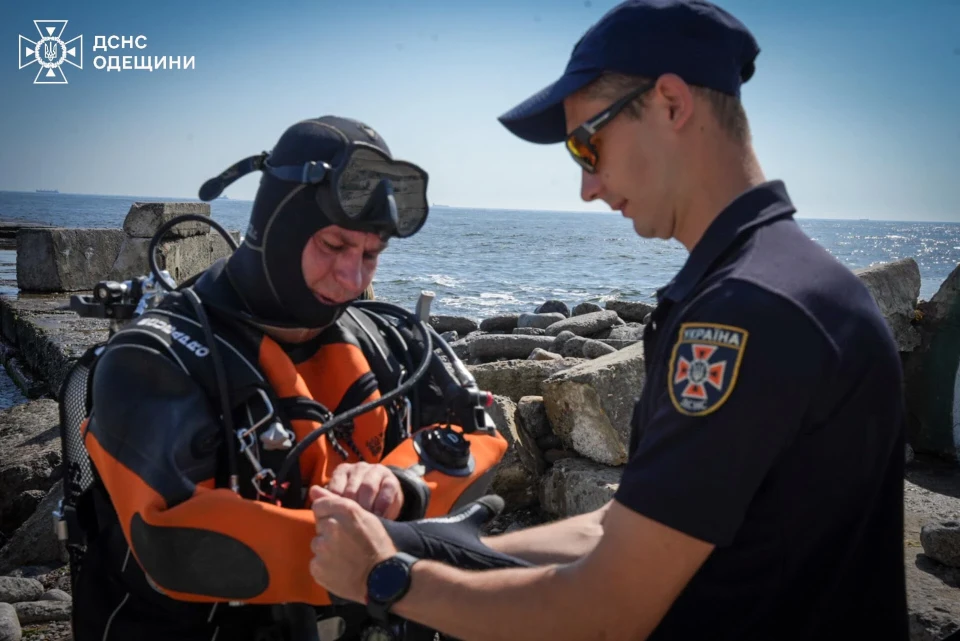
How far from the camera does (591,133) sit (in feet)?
6.15

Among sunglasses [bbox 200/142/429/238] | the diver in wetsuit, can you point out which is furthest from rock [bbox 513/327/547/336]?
sunglasses [bbox 200/142/429/238]

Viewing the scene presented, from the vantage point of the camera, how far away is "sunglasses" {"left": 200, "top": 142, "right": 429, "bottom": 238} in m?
2.38

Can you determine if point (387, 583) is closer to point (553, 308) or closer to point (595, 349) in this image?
point (595, 349)

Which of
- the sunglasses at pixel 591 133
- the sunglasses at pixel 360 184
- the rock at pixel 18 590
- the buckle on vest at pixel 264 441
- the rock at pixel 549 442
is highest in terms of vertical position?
the sunglasses at pixel 591 133

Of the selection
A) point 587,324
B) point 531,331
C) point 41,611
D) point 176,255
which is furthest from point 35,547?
point 531,331

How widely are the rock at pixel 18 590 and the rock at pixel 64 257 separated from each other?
780 cm

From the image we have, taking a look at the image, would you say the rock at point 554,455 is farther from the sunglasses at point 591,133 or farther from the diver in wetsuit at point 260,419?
the sunglasses at point 591,133

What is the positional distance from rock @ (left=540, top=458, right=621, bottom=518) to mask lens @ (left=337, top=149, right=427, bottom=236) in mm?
2240

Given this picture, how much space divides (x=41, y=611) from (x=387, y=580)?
3146 millimetres

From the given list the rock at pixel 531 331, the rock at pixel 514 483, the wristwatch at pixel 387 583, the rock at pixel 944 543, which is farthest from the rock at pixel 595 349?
the wristwatch at pixel 387 583

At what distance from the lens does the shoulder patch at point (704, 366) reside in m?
1.40

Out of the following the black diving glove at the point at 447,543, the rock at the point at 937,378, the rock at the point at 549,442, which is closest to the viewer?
the black diving glove at the point at 447,543

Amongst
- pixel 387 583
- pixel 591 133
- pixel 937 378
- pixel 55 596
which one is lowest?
pixel 55 596

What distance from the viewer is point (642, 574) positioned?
1492mm
